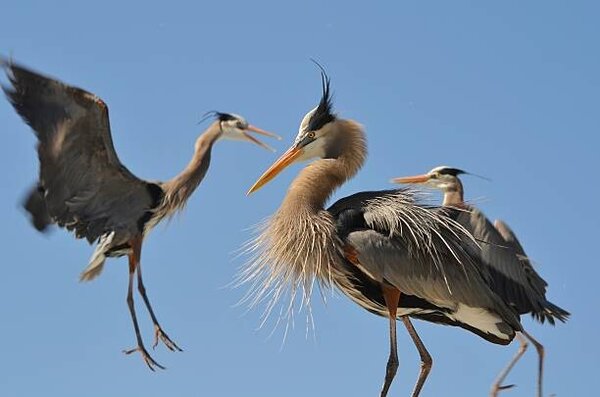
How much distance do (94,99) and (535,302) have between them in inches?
153

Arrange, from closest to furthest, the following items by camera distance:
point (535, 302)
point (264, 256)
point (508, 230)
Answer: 1. point (264, 256)
2. point (535, 302)
3. point (508, 230)

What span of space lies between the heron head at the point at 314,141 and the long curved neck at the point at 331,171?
28 millimetres

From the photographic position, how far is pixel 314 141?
8312 millimetres

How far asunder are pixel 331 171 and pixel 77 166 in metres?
2.23

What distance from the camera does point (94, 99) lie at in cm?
870

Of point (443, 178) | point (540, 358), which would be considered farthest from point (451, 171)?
point (540, 358)

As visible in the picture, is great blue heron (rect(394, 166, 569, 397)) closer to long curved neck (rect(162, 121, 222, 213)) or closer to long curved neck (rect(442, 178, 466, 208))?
long curved neck (rect(442, 178, 466, 208))

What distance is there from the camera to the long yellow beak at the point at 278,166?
8.31 metres

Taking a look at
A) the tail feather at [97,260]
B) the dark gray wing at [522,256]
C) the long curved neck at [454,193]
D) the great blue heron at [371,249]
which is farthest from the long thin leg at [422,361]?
the long curved neck at [454,193]

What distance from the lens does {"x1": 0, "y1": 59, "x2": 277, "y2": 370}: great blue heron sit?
8.48 meters

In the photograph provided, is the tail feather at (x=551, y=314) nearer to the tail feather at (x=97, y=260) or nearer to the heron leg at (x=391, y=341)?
the heron leg at (x=391, y=341)

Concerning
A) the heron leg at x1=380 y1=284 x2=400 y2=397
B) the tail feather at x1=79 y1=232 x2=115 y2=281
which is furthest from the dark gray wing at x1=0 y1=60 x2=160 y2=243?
the heron leg at x1=380 y1=284 x2=400 y2=397

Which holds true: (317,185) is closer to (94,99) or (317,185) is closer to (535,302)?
(94,99)

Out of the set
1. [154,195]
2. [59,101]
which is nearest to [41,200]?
[154,195]
